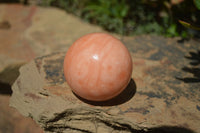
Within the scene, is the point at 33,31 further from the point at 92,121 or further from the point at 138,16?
the point at 92,121

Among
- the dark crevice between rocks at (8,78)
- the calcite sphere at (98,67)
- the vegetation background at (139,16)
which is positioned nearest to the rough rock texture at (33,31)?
the dark crevice between rocks at (8,78)

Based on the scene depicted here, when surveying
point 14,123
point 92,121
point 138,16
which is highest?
point 138,16

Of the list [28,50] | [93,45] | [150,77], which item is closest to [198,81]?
[150,77]

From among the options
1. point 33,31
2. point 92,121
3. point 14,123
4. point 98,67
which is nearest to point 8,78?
point 14,123

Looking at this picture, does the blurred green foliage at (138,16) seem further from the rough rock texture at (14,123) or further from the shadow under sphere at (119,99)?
the rough rock texture at (14,123)

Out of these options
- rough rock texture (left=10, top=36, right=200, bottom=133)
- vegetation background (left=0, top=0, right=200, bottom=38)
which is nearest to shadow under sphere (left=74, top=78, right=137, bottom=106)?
rough rock texture (left=10, top=36, right=200, bottom=133)

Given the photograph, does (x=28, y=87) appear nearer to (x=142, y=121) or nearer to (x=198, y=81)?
(x=142, y=121)
